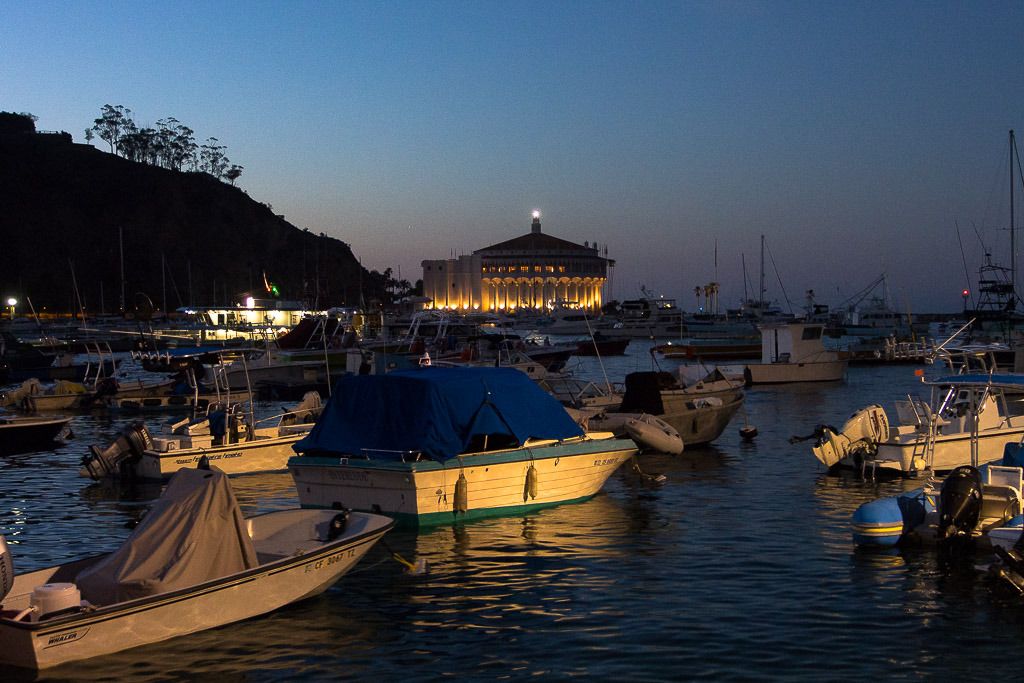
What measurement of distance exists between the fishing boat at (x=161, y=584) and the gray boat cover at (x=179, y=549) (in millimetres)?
12

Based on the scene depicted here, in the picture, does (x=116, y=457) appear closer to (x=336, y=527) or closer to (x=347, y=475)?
(x=347, y=475)

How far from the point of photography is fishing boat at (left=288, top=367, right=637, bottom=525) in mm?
18547

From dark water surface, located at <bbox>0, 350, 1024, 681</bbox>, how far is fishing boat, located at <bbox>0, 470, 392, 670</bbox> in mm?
325

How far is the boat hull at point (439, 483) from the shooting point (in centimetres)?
1845

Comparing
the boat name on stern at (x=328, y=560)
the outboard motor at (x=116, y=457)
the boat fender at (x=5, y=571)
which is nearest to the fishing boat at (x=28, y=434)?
the outboard motor at (x=116, y=457)

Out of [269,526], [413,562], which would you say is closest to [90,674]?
[269,526]

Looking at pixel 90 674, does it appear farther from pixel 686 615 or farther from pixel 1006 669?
pixel 1006 669

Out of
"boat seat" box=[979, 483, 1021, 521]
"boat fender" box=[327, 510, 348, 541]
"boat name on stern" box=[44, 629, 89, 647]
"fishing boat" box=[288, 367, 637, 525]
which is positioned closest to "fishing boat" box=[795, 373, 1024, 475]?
"boat seat" box=[979, 483, 1021, 521]

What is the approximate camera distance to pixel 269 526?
595 inches

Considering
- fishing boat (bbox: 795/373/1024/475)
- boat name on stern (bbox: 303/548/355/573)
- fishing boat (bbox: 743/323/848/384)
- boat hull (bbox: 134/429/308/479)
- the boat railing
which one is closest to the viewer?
boat name on stern (bbox: 303/548/355/573)

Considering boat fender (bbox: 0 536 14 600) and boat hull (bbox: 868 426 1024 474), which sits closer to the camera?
boat fender (bbox: 0 536 14 600)

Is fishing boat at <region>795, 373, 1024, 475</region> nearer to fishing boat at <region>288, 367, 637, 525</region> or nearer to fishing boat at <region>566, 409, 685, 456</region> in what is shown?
fishing boat at <region>566, 409, 685, 456</region>

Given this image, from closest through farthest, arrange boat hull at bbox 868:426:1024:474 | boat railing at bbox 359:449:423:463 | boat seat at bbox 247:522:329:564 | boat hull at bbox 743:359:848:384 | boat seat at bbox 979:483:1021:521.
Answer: boat seat at bbox 247:522:329:564 → boat seat at bbox 979:483:1021:521 → boat railing at bbox 359:449:423:463 → boat hull at bbox 868:426:1024:474 → boat hull at bbox 743:359:848:384

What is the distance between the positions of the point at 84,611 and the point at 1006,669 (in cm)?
1007
